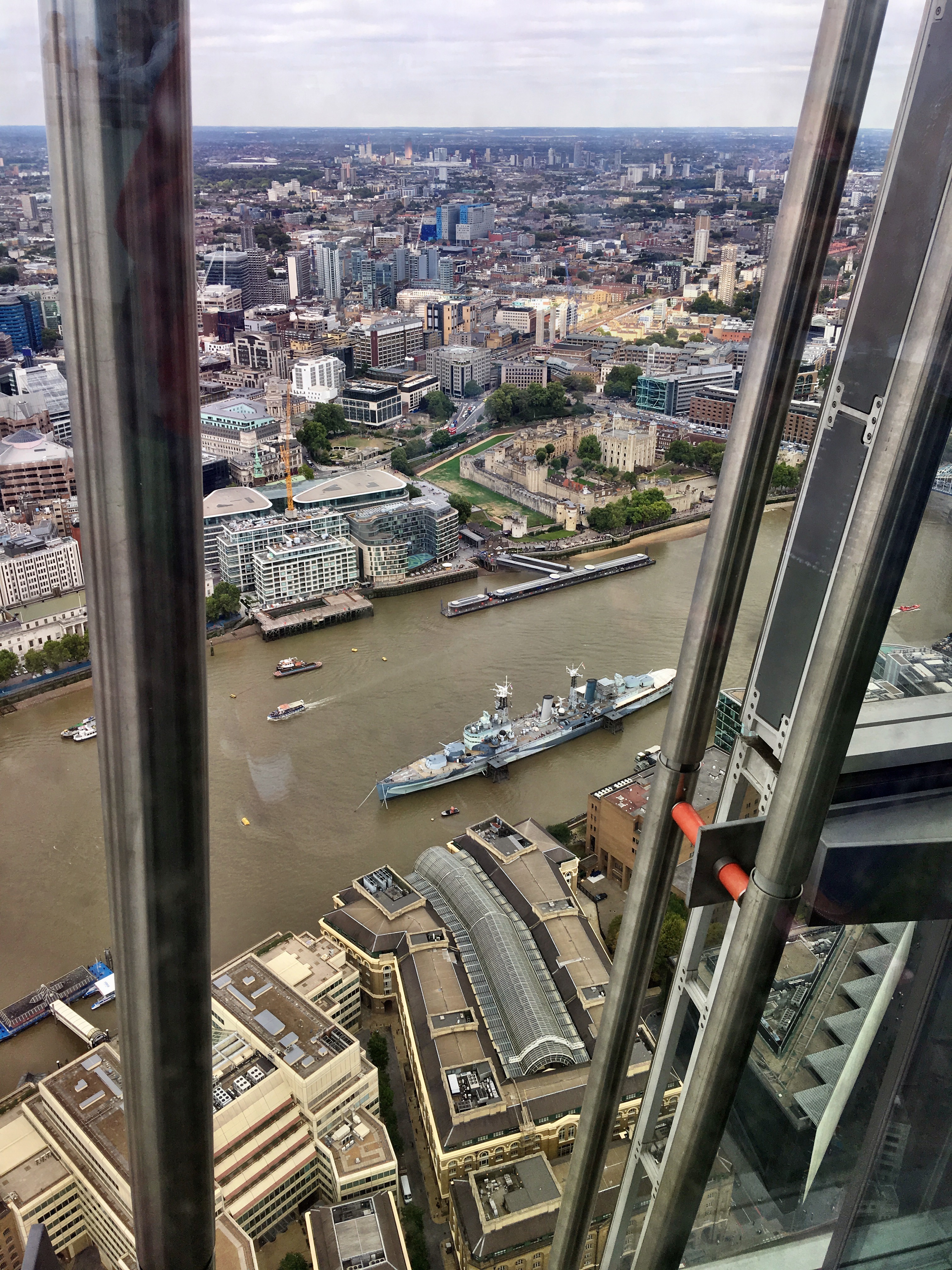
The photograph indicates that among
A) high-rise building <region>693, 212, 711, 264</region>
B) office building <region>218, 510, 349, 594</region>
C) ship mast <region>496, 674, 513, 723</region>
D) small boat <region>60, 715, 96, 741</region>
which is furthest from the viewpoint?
high-rise building <region>693, 212, 711, 264</region>

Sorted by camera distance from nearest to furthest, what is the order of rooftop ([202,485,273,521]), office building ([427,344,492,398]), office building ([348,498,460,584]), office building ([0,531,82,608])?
office building ([0,531,82,608]), office building ([348,498,460,584]), rooftop ([202,485,273,521]), office building ([427,344,492,398])

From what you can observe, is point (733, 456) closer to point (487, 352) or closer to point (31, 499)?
point (31, 499)

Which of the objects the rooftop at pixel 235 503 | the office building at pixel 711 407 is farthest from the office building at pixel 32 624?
the office building at pixel 711 407

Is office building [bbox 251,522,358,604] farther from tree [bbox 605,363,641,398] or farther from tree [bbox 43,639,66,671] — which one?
tree [bbox 605,363,641,398]

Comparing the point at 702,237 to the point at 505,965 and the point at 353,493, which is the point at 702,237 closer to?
the point at 353,493

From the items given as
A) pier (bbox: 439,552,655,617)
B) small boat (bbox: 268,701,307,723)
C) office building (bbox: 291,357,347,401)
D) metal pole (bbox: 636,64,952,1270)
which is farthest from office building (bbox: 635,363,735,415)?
metal pole (bbox: 636,64,952,1270)

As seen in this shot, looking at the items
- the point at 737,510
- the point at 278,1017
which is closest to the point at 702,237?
the point at 278,1017

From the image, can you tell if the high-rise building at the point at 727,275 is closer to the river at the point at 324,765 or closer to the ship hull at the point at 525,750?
the river at the point at 324,765
